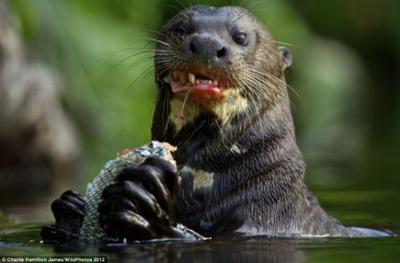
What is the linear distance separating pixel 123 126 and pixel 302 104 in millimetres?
3129

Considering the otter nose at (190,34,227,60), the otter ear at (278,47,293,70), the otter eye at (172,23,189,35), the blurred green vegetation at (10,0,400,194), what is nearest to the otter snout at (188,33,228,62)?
the otter nose at (190,34,227,60)

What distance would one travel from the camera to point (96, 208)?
446 cm

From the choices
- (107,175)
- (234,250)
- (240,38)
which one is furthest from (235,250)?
(240,38)

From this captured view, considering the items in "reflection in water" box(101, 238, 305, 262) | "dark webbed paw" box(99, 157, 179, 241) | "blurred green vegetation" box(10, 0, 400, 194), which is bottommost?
"reflection in water" box(101, 238, 305, 262)

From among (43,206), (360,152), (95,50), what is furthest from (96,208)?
(360,152)

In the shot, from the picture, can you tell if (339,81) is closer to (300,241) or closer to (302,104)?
(302,104)

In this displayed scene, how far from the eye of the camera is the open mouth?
457 cm

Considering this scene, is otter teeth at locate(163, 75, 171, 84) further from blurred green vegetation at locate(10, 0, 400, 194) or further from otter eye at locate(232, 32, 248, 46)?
blurred green vegetation at locate(10, 0, 400, 194)

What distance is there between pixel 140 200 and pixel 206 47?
2.03ft

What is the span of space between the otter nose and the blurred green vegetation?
3142 millimetres

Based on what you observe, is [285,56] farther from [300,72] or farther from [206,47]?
[300,72]

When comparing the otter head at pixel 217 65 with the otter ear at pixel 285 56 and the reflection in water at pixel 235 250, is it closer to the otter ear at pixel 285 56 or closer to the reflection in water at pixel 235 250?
the otter ear at pixel 285 56

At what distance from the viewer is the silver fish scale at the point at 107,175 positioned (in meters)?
4.43

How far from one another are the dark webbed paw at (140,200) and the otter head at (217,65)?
15.0 inches
